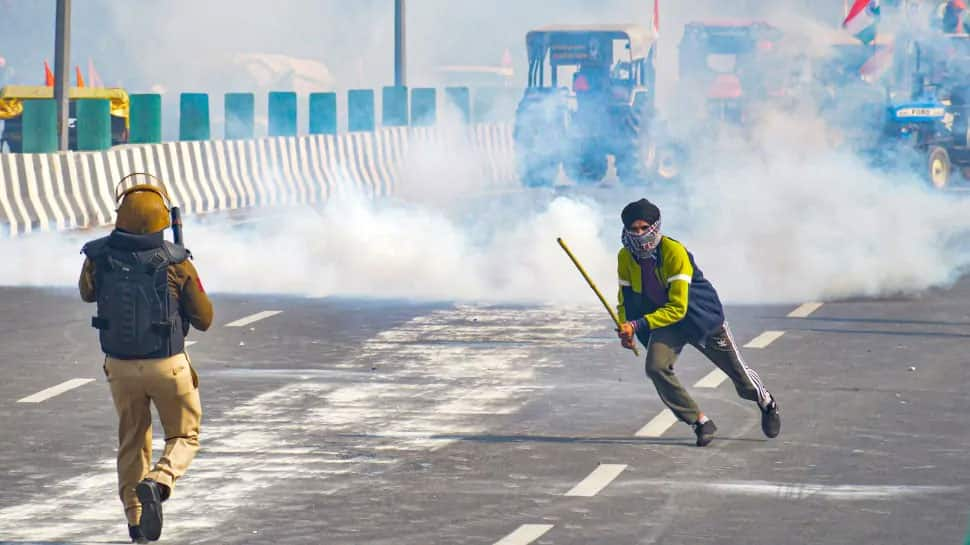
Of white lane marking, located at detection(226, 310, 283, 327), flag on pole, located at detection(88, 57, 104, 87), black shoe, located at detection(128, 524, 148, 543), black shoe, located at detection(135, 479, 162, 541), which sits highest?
black shoe, located at detection(135, 479, 162, 541)

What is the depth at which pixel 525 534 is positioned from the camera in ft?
31.4

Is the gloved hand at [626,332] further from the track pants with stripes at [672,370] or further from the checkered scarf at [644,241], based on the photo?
the checkered scarf at [644,241]

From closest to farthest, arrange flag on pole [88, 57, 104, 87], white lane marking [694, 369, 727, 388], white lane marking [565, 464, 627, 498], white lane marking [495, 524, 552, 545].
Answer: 1. white lane marking [495, 524, 552, 545]
2. white lane marking [565, 464, 627, 498]
3. white lane marking [694, 369, 727, 388]
4. flag on pole [88, 57, 104, 87]

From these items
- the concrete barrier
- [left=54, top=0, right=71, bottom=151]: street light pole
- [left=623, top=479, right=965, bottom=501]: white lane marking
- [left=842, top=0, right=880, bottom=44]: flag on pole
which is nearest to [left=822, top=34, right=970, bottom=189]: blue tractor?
[left=842, top=0, right=880, bottom=44]: flag on pole

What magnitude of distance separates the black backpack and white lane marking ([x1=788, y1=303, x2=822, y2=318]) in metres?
9.91

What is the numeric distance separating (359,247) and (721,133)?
70.9 feet

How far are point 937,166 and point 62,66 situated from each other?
548 inches

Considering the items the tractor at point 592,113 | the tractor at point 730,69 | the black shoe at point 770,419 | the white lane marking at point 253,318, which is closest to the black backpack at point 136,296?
the black shoe at point 770,419

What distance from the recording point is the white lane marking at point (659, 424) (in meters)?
12.4

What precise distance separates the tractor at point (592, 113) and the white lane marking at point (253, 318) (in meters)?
22.0

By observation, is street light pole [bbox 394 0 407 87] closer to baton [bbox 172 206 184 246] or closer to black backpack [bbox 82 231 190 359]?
baton [bbox 172 206 184 246]

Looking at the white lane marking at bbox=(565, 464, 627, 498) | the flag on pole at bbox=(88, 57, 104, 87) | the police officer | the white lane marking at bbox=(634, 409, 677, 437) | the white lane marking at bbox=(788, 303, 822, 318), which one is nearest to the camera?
the police officer

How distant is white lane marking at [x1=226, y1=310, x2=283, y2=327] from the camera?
17.9 m

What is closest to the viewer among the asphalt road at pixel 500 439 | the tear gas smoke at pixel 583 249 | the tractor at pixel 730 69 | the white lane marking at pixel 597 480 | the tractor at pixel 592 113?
the asphalt road at pixel 500 439
